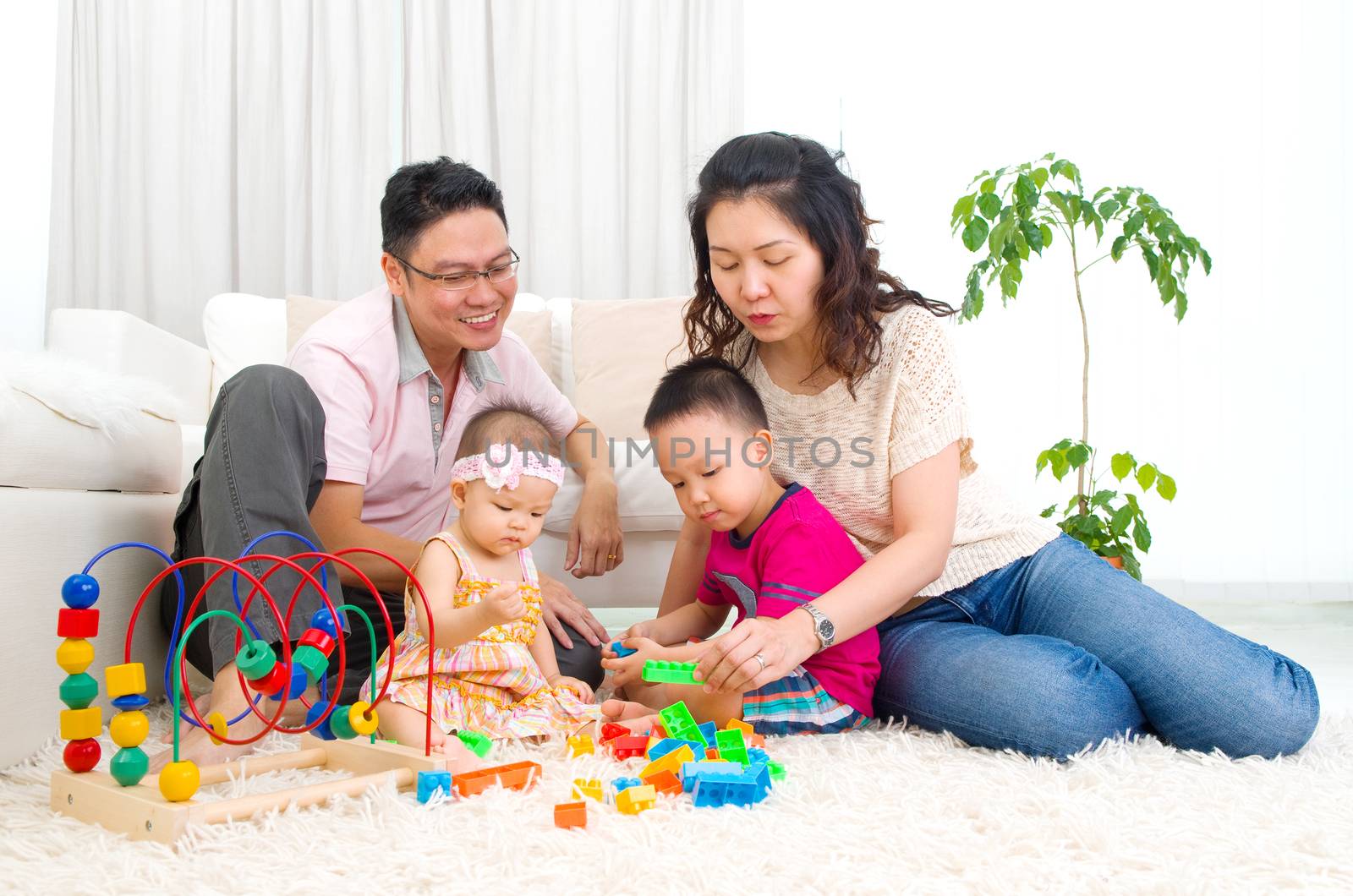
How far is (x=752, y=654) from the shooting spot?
123 cm

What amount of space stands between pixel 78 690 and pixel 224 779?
0.20m

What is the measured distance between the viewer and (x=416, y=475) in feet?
5.69

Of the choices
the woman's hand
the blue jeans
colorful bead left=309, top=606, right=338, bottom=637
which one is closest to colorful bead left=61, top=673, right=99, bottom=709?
colorful bead left=309, top=606, right=338, bottom=637

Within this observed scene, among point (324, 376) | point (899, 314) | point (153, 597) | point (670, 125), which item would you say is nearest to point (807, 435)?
point (899, 314)

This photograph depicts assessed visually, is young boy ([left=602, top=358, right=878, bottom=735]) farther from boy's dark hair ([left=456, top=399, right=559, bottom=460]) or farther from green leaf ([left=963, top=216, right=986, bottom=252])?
green leaf ([left=963, top=216, right=986, bottom=252])

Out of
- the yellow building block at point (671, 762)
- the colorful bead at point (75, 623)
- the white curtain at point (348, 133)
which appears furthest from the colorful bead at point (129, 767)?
the white curtain at point (348, 133)

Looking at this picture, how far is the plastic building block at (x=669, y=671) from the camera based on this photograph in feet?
4.25

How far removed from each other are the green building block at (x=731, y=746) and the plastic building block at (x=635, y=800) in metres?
0.16

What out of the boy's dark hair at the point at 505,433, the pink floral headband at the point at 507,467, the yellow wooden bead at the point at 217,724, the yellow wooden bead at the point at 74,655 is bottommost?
the yellow wooden bead at the point at 217,724

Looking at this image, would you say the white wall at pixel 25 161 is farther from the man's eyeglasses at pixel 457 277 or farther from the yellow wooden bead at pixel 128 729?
the yellow wooden bead at pixel 128 729

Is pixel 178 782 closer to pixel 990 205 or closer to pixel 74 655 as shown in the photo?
pixel 74 655

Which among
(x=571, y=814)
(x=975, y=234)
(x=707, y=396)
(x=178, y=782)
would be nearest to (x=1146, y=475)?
(x=975, y=234)

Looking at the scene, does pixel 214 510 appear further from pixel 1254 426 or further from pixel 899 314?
pixel 1254 426

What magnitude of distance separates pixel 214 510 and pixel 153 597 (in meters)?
0.47
